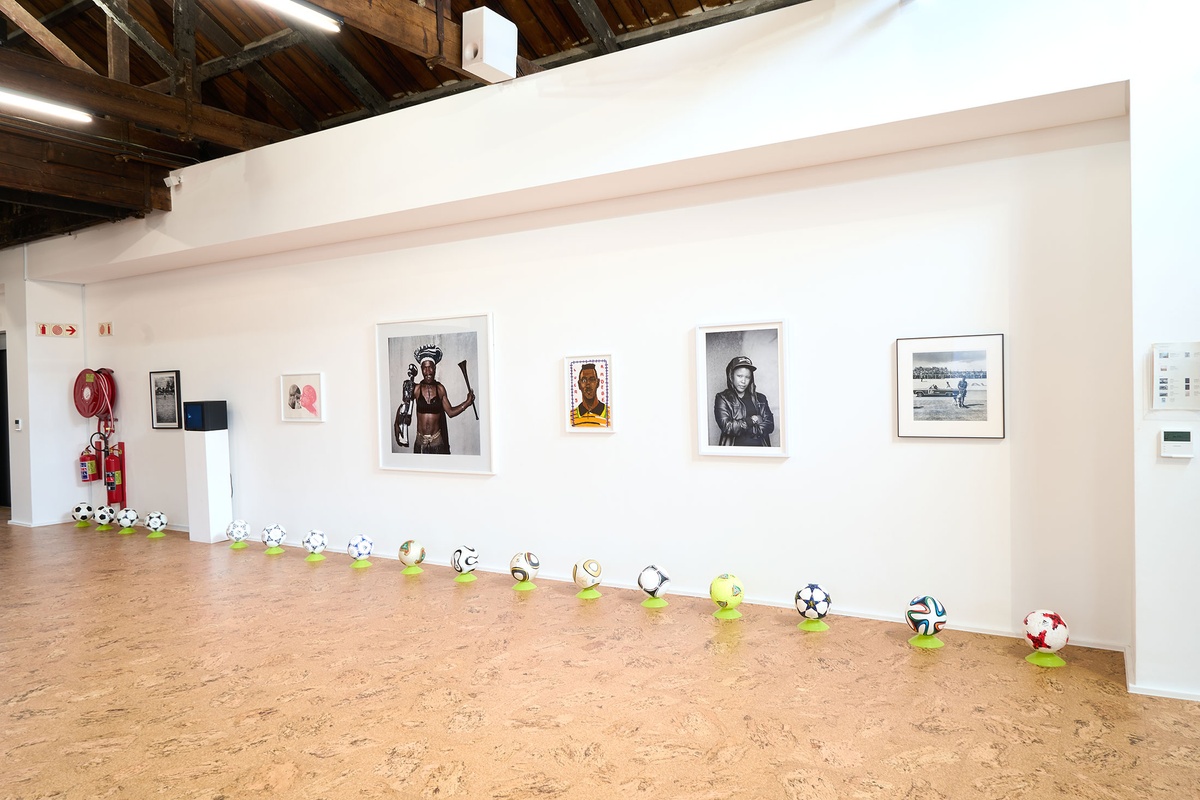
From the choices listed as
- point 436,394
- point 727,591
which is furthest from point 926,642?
point 436,394

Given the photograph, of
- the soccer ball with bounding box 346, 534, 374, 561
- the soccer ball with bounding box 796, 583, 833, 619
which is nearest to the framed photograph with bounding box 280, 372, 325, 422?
the soccer ball with bounding box 346, 534, 374, 561

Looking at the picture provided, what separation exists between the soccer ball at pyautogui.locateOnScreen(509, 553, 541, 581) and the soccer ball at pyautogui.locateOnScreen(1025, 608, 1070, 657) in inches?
126

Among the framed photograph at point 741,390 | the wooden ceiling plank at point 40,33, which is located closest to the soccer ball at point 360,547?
the framed photograph at point 741,390

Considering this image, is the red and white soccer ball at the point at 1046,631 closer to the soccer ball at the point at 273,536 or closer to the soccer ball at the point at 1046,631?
the soccer ball at the point at 1046,631

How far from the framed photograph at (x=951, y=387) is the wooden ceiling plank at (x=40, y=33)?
6.23 metres

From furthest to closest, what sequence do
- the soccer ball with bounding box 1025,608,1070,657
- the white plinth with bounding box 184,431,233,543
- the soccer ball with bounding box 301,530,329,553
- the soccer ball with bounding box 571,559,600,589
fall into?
the white plinth with bounding box 184,431,233,543 < the soccer ball with bounding box 301,530,329,553 < the soccer ball with bounding box 571,559,600,589 < the soccer ball with bounding box 1025,608,1070,657

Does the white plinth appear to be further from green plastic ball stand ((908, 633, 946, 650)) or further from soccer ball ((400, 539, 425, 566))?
green plastic ball stand ((908, 633, 946, 650))

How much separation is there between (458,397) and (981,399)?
3.88 meters

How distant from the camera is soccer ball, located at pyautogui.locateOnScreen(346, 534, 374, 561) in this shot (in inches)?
253

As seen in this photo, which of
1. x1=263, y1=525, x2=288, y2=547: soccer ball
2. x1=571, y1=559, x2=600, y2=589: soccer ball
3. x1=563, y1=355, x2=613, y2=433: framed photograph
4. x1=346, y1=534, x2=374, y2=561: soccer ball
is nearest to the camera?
x1=571, y1=559, x2=600, y2=589: soccer ball

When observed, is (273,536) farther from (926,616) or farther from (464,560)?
(926,616)

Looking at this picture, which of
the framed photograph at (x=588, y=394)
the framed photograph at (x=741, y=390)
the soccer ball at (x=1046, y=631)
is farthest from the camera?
the framed photograph at (x=588, y=394)

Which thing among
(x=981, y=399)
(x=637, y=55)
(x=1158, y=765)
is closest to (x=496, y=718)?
(x=1158, y=765)

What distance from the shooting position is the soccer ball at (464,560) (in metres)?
5.89
